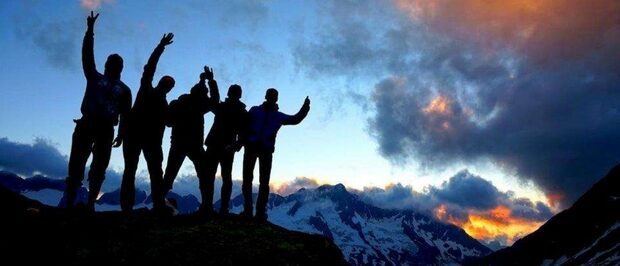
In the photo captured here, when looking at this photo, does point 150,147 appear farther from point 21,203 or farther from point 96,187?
point 21,203

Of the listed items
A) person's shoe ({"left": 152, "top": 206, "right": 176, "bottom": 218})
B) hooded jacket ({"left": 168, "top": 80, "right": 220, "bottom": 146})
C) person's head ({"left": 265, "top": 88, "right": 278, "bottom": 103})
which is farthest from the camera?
person's head ({"left": 265, "top": 88, "right": 278, "bottom": 103})

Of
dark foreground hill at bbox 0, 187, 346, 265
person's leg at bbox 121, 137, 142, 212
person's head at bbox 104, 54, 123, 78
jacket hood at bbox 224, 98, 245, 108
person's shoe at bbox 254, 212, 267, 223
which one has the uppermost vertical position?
person's head at bbox 104, 54, 123, 78

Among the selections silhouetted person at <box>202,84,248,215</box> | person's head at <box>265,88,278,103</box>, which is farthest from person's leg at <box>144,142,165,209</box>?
person's head at <box>265,88,278,103</box>

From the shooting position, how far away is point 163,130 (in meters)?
10.8

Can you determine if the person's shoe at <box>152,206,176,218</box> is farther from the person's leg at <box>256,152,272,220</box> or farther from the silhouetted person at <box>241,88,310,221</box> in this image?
the person's leg at <box>256,152,272,220</box>

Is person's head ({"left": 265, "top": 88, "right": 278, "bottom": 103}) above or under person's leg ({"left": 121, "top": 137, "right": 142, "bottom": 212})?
above

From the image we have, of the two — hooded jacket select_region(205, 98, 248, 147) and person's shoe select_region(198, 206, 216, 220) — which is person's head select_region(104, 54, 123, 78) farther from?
person's shoe select_region(198, 206, 216, 220)

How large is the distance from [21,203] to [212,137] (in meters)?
4.23

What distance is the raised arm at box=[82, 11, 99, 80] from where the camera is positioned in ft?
31.8

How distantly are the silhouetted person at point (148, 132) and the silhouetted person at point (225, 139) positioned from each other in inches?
49.2

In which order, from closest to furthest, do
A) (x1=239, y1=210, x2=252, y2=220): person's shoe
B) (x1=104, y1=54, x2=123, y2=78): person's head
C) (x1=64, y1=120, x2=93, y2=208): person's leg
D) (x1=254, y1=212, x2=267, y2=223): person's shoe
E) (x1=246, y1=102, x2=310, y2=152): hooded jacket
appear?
(x1=64, y1=120, x2=93, y2=208): person's leg, (x1=104, y1=54, x2=123, y2=78): person's head, (x1=239, y1=210, x2=252, y2=220): person's shoe, (x1=254, y1=212, x2=267, y2=223): person's shoe, (x1=246, y1=102, x2=310, y2=152): hooded jacket

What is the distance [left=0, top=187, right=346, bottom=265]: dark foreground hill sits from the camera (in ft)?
23.7

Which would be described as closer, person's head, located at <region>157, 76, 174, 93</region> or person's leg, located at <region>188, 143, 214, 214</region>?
person's head, located at <region>157, 76, 174, 93</region>

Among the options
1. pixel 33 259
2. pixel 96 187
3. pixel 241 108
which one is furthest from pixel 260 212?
pixel 33 259
